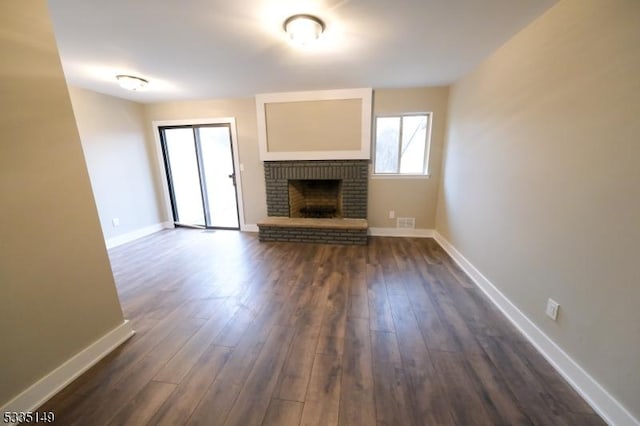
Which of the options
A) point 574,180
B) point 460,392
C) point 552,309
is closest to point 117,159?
point 460,392

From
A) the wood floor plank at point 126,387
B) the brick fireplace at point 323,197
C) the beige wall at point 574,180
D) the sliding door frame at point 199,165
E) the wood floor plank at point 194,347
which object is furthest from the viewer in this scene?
the sliding door frame at point 199,165

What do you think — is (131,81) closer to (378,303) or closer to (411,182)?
(378,303)

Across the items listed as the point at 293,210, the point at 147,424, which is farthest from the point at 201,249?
the point at 147,424

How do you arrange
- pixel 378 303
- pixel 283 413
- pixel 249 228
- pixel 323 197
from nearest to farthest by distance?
pixel 283 413, pixel 378 303, pixel 323 197, pixel 249 228

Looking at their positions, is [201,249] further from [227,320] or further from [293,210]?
[227,320]

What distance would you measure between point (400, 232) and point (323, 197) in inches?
59.0

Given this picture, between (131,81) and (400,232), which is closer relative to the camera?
(131,81)

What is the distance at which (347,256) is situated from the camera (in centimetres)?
308

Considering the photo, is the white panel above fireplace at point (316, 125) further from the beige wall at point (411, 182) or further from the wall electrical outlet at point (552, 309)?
the wall electrical outlet at point (552, 309)

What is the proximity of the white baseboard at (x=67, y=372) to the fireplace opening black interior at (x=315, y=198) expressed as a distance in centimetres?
266

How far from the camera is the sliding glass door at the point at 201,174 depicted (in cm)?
407

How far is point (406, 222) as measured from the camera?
373cm

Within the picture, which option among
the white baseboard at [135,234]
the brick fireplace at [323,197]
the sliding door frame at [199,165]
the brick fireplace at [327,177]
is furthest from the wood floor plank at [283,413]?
the white baseboard at [135,234]

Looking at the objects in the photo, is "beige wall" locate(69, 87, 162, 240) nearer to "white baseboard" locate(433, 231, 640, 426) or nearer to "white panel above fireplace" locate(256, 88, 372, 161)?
"white panel above fireplace" locate(256, 88, 372, 161)
